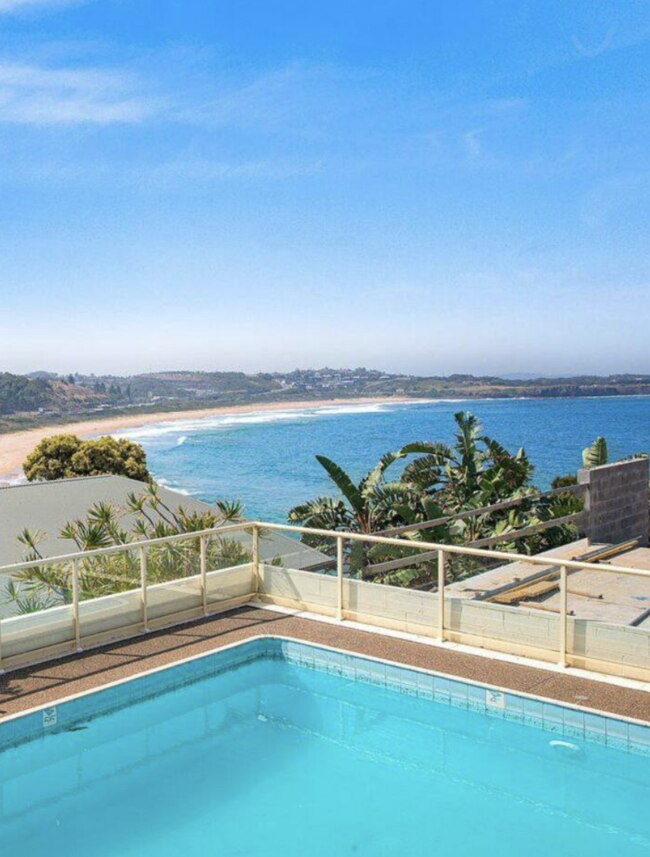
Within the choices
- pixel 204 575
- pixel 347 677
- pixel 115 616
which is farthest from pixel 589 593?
pixel 115 616

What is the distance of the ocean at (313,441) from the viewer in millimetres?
63469

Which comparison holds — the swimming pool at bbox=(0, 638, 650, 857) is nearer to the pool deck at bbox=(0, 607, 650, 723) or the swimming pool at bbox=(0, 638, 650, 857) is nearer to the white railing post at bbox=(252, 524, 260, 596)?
the pool deck at bbox=(0, 607, 650, 723)

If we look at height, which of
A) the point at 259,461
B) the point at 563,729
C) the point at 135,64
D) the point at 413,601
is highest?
the point at 135,64

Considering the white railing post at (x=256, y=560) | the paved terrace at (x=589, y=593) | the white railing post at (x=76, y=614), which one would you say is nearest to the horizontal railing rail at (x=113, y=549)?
the white railing post at (x=256, y=560)

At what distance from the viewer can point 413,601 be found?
8602 millimetres

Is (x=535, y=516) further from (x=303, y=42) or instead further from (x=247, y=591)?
(x=303, y=42)

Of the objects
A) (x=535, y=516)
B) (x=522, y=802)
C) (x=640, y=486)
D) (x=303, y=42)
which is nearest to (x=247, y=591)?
(x=522, y=802)

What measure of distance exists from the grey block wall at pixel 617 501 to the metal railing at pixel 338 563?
5.10m

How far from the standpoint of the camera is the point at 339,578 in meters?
9.15

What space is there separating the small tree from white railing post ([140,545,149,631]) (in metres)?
21.3

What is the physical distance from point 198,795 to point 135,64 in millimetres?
19473

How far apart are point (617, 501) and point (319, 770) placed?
9.25 metres

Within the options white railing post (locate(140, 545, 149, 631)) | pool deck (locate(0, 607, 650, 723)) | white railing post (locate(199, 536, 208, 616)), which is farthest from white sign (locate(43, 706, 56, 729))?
white railing post (locate(199, 536, 208, 616))

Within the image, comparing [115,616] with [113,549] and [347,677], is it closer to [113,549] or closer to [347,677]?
[113,549]
